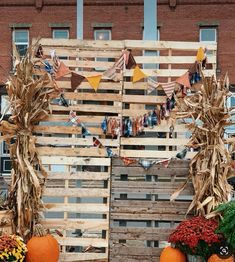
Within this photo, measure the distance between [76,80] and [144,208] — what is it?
8.11ft

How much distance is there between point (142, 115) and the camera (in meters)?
10.0

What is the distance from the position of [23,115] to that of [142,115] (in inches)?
80.4

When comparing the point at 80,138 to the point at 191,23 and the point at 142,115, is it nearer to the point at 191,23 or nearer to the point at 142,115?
the point at 142,115

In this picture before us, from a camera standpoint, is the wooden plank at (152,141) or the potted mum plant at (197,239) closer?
the potted mum plant at (197,239)

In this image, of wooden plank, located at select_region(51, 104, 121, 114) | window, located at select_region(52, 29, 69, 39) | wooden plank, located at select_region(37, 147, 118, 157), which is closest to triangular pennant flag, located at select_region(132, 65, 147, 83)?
wooden plank, located at select_region(51, 104, 121, 114)

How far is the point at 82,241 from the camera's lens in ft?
31.1

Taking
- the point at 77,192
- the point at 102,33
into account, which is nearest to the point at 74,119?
the point at 77,192

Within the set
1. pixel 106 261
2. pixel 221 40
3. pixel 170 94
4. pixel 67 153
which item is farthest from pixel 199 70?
pixel 221 40

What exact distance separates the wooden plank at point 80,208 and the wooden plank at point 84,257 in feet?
2.25

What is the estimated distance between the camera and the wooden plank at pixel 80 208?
951cm

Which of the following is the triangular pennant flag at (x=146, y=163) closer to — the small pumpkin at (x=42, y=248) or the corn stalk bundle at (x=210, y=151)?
the corn stalk bundle at (x=210, y=151)

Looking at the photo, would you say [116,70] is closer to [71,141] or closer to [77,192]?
[71,141]

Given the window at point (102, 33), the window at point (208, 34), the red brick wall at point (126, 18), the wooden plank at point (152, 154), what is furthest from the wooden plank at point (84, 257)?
the window at point (208, 34)

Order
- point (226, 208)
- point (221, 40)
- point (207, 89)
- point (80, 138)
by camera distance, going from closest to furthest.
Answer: point (226, 208) < point (207, 89) < point (80, 138) < point (221, 40)
